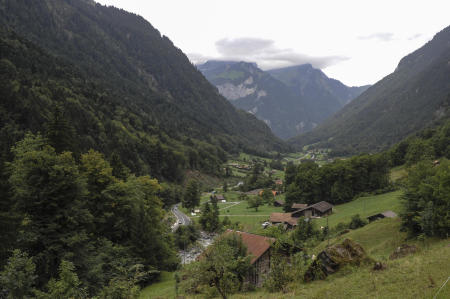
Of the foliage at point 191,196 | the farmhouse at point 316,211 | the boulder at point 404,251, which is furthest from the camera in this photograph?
the foliage at point 191,196

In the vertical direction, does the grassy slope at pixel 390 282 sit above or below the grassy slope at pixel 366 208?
above

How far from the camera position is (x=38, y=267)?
22.1 m

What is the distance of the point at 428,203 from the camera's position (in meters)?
22.9

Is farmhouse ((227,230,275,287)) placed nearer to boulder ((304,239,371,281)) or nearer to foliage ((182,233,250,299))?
boulder ((304,239,371,281))

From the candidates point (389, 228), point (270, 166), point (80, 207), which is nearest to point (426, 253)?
point (389, 228)

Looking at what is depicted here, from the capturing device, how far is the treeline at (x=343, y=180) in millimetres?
68312

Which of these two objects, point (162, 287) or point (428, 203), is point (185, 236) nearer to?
point (162, 287)

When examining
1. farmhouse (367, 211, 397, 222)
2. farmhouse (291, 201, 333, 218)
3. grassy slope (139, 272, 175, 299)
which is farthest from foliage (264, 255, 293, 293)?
farmhouse (291, 201, 333, 218)

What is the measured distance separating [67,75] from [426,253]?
141319 millimetres

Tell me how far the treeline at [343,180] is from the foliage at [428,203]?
133 feet

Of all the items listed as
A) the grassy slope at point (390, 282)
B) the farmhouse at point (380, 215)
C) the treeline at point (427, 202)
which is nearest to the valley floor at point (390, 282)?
the grassy slope at point (390, 282)

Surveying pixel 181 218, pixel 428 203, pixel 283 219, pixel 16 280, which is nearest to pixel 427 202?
pixel 428 203

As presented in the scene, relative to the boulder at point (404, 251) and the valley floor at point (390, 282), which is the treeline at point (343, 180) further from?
the boulder at point (404, 251)

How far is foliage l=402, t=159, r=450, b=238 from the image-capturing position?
22.8m
